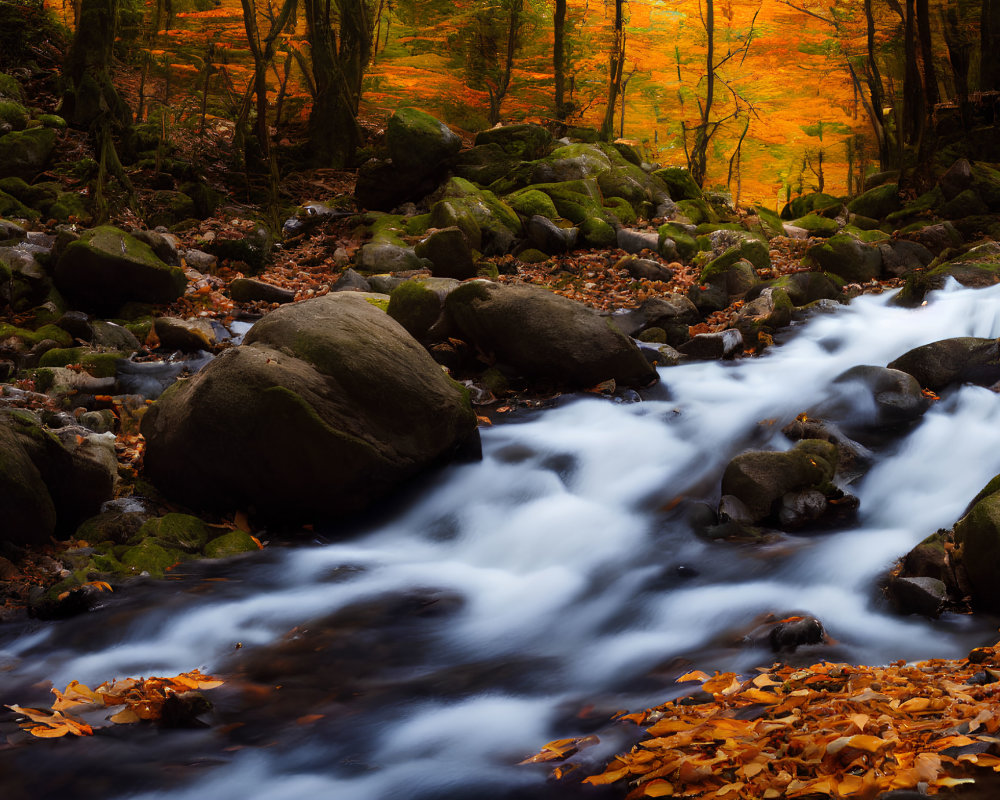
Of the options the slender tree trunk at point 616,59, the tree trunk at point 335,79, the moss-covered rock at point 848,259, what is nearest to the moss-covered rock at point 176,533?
the moss-covered rock at point 848,259

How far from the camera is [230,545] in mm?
5410

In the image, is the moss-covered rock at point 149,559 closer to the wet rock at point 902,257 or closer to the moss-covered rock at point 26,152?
the moss-covered rock at point 26,152

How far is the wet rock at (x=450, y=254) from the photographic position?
36.8 feet

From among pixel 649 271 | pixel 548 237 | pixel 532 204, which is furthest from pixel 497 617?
pixel 532 204

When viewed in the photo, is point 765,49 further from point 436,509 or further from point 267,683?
point 267,683

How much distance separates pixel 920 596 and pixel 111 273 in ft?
27.8

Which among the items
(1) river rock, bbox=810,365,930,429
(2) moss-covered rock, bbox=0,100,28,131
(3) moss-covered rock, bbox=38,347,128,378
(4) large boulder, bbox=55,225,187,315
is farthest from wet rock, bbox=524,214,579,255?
(2) moss-covered rock, bbox=0,100,28,131

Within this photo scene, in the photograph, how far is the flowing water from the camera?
3.34 metres

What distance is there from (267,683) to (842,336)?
26.4 ft

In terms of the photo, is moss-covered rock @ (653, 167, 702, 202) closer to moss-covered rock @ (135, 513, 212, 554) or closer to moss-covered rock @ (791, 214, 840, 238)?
moss-covered rock @ (791, 214, 840, 238)

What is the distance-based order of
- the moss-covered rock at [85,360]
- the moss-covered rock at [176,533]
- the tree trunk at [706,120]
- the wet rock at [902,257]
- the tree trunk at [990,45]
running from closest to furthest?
the moss-covered rock at [176,533], the moss-covered rock at [85,360], the wet rock at [902,257], the tree trunk at [990,45], the tree trunk at [706,120]

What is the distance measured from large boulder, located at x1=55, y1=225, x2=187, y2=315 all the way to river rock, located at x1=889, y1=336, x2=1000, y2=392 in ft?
27.0

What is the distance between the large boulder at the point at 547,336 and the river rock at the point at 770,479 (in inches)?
96.4

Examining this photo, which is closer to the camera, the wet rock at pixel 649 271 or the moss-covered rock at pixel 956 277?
the moss-covered rock at pixel 956 277
